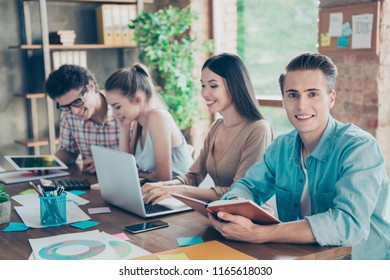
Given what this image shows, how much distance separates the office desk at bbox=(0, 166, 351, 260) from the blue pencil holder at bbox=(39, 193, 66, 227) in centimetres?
4

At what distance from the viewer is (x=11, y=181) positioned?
8.21 ft

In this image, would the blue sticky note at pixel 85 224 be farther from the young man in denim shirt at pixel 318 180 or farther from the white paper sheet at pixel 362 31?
the white paper sheet at pixel 362 31

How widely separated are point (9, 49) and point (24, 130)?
0.72 m

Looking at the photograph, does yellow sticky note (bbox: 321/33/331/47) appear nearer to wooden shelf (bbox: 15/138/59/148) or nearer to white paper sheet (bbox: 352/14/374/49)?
white paper sheet (bbox: 352/14/374/49)

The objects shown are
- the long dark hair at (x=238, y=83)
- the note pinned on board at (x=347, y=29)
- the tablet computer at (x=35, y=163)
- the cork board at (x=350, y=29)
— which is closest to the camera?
the long dark hair at (x=238, y=83)

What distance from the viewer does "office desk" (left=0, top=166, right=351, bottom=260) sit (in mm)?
1439

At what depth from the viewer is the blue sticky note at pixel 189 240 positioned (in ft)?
5.02

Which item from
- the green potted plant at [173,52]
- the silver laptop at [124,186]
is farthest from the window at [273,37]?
the silver laptop at [124,186]

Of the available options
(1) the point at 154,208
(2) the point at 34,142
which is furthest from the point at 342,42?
(2) the point at 34,142

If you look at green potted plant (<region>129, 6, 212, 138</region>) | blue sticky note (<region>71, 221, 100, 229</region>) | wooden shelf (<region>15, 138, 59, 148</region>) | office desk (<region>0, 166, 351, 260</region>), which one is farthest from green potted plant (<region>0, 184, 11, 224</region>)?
green potted plant (<region>129, 6, 212, 138</region>)

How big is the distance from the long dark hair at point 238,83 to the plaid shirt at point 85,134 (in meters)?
1.01

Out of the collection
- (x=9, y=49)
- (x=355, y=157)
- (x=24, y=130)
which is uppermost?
(x=9, y=49)
